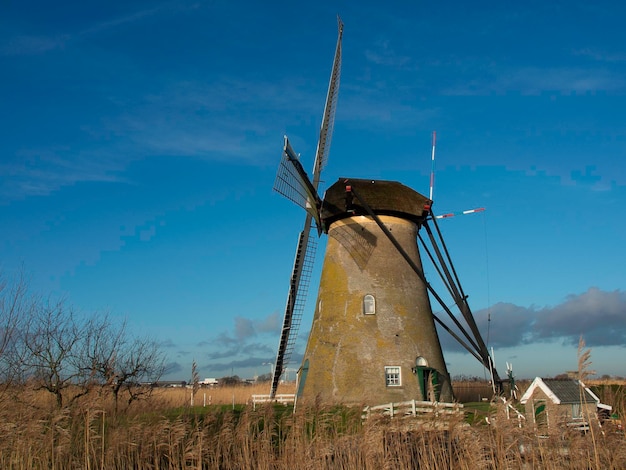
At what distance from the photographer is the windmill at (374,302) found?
15.6 m

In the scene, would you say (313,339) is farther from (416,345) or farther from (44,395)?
(44,395)

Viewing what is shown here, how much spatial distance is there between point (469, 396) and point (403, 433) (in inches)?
653

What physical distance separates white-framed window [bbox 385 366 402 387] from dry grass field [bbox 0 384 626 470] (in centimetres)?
815

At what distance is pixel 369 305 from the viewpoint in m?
16.3

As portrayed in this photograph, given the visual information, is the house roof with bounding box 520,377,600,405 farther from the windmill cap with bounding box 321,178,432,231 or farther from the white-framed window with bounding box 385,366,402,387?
the windmill cap with bounding box 321,178,432,231

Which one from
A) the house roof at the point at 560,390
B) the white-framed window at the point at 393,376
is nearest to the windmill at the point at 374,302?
the white-framed window at the point at 393,376

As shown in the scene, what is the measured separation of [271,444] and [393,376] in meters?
8.51

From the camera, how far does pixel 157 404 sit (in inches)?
325

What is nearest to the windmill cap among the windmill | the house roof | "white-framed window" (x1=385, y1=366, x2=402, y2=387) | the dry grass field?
the windmill

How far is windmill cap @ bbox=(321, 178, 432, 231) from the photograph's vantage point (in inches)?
662

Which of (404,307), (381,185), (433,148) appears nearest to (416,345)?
(404,307)

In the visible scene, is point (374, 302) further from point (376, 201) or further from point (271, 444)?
point (271, 444)

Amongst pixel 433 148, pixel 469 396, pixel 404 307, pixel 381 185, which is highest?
pixel 433 148

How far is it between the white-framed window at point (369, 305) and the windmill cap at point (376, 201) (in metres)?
2.59
